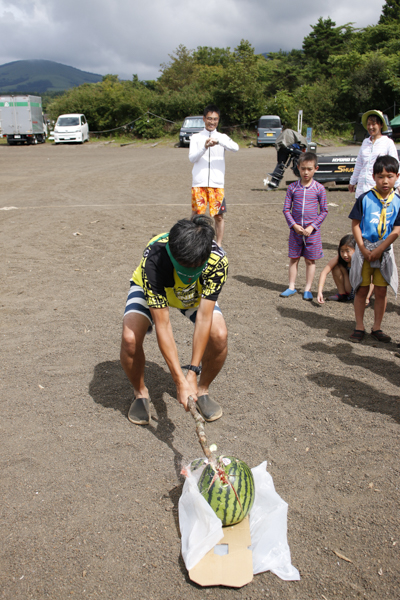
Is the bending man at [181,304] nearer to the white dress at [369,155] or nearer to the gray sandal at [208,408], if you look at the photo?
the gray sandal at [208,408]

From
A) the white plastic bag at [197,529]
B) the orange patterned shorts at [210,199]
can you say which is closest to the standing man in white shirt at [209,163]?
the orange patterned shorts at [210,199]

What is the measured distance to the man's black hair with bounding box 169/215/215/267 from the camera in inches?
103

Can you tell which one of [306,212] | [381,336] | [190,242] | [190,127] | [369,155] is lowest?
[381,336]

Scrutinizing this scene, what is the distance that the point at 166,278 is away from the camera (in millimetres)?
3098

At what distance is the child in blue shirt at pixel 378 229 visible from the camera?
4.40m

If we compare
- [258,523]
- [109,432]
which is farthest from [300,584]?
[109,432]

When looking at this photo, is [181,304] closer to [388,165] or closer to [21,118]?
[388,165]

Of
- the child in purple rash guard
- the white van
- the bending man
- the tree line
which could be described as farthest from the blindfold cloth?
the tree line

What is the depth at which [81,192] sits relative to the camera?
13984 mm

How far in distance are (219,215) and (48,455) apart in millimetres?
4991

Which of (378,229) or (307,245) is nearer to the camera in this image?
(378,229)

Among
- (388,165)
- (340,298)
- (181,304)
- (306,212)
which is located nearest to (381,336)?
(340,298)

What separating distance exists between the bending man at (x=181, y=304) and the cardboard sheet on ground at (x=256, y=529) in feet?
2.01

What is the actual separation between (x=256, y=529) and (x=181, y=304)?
1578 mm
